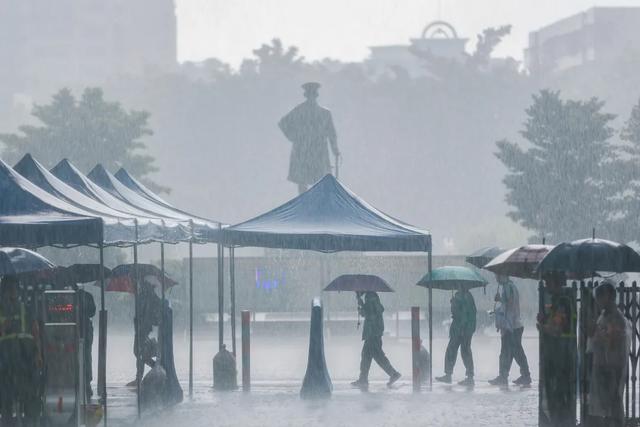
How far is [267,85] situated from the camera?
91.5 m

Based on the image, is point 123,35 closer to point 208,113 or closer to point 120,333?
point 208,113

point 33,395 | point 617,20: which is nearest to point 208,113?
point 617,20

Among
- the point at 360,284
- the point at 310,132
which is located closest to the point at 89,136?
the point at 310,132

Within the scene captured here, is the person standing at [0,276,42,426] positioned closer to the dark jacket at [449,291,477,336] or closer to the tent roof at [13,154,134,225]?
the tent roof at [13,154,134,225]

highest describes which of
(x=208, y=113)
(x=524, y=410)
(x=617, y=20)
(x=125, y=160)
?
(x=617, y=20)

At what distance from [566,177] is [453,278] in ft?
94.6

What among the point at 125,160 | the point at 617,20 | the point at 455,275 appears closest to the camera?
the point at 455,275

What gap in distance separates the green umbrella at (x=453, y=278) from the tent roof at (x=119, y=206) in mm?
3585

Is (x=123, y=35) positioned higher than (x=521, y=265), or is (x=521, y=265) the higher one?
(x=123, y=35)

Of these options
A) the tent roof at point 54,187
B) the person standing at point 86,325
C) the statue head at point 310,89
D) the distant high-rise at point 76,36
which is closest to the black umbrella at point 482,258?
the person standing at point 86,325

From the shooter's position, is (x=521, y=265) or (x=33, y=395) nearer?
(x=33, y=395)

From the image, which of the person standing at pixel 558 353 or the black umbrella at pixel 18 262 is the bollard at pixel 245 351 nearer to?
the black umbrella at pixel 18 262

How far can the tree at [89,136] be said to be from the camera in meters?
50.2

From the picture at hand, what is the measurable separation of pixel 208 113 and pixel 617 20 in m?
43.2
